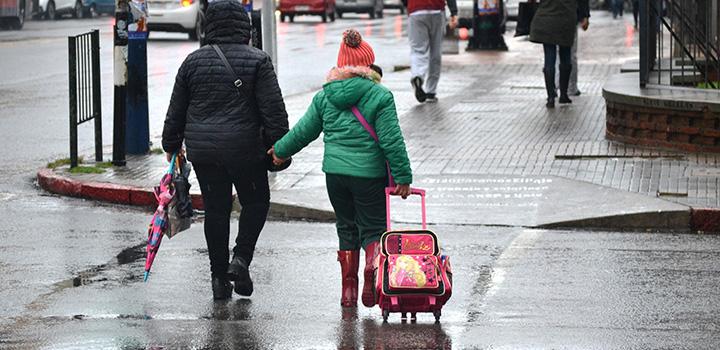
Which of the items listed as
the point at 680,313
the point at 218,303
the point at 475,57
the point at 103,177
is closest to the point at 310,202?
the point at 103,177

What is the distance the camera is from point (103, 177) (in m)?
12.9

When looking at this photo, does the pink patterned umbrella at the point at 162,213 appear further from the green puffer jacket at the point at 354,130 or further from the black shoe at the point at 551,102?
the black shoe at the point at 551,102

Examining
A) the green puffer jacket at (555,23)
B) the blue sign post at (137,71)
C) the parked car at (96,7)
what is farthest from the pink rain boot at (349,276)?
the parked car at (96,7)

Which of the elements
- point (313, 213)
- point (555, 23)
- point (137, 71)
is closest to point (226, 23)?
point (313, 213)

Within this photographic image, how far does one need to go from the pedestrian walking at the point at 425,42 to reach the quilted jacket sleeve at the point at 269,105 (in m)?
10.5

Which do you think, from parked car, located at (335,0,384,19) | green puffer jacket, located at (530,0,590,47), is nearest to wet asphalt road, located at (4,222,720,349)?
green puffer jacket, located at (530,0,590,47)

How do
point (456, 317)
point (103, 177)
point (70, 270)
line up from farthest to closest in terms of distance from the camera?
point (103, 177) < point (70, 270) < point (456, 317)

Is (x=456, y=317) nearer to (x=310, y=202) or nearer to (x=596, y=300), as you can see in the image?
(x=596, y=300)

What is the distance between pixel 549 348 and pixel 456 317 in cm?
88

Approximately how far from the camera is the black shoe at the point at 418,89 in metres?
18.7

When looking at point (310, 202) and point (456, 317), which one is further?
point (310, 202)

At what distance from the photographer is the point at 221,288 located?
8.38m

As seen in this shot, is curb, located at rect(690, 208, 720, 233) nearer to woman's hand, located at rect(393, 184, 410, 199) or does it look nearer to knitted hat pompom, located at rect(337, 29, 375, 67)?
woman's hand, located at rect(393, 184, 410, 199)

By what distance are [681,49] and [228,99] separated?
827 centimetres
